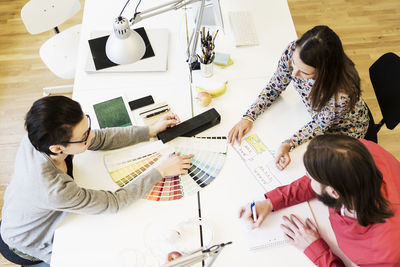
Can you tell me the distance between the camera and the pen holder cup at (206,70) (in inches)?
67.1

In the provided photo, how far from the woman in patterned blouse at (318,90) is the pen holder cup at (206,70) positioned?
313 millimetres

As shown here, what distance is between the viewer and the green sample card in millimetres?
1583

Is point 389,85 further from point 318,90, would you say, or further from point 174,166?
point 174,166

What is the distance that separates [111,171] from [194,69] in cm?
73

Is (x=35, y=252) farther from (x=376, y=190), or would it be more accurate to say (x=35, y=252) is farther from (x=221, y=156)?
(x=376, y=190)

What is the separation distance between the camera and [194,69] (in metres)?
1.77

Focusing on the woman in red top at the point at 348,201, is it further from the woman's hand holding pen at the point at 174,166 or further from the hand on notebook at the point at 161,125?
the hand on notebook at the point at 161,125

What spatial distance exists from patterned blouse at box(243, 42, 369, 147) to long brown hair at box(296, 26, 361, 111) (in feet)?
0.13

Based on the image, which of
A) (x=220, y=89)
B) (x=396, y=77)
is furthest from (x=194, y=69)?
(x=396, y=77)

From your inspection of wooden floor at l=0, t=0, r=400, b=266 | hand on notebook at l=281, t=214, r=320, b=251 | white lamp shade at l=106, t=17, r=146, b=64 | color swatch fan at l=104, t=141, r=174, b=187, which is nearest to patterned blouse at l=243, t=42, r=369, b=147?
Result: hand on notebook at l=281, t=214, r=320, b=251

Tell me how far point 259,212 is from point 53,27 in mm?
1836

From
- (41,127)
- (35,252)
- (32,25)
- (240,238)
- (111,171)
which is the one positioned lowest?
(240,238)

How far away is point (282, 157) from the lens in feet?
4.72

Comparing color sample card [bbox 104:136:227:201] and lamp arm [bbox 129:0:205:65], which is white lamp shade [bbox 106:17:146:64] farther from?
color sample card [bbox 104:136:227:201]
